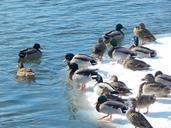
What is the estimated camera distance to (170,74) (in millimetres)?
20984

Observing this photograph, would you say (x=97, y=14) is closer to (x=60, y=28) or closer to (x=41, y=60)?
(x=60, y=28)

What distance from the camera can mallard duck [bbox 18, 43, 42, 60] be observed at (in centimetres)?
2462

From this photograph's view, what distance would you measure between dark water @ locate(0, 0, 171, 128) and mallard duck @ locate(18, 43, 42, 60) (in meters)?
0.34

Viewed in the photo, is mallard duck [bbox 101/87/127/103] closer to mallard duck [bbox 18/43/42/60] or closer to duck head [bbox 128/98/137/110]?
duck head [bbox 128/98/137/110]

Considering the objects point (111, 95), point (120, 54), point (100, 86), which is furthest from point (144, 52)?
point (111, 95)

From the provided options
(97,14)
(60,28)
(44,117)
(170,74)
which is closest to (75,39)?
(60,28)

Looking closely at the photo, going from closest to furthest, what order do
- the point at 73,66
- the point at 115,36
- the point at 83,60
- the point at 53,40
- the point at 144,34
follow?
1. the point at 73,66
2. the point at 83,60
3. the point at 144,34
4. the point at 115,36
5. the point at 53,40

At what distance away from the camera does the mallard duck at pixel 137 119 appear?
1609cm

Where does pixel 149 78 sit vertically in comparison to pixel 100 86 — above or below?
above

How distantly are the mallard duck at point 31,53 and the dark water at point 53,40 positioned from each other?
34cm

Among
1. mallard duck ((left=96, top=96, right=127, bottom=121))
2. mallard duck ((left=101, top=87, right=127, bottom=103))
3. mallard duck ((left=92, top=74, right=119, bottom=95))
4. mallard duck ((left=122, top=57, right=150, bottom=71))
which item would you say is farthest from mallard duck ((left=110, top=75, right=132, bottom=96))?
mallard duck ((left=122, top=57, right=150, bottom=71))

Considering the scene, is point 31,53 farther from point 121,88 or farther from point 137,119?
point 137,119

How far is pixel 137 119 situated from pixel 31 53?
9.63 m

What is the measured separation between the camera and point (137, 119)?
639 inches
